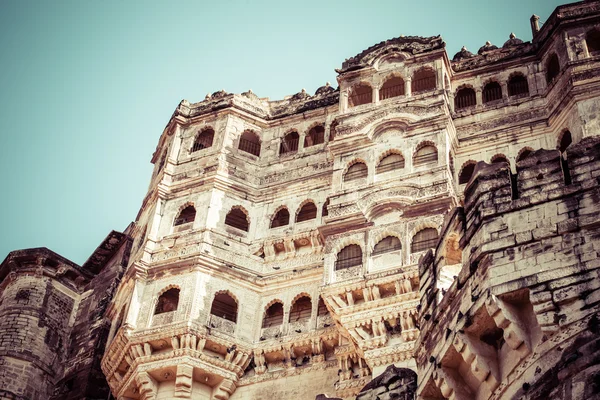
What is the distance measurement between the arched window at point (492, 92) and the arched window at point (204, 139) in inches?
357

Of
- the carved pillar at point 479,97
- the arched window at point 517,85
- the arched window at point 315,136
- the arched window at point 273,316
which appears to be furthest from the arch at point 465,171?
the arched window at point 273,316

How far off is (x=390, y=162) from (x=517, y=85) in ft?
17.5

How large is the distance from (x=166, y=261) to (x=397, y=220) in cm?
713

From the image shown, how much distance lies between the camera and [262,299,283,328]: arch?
89.8 ft

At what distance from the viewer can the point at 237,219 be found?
30.3 metres

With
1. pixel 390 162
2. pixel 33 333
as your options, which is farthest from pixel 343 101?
pixel 33 333

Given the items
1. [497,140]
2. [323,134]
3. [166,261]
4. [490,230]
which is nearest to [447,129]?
[497,140]

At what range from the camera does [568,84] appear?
27219mm

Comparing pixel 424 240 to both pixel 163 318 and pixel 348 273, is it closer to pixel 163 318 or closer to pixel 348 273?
pixel 348 273

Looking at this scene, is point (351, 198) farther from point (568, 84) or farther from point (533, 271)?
point (533, 271)

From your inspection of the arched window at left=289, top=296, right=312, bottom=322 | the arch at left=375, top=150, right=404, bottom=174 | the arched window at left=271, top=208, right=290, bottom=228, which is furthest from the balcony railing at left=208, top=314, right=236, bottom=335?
the arch at left=375, top=150, right=404, bottom=174

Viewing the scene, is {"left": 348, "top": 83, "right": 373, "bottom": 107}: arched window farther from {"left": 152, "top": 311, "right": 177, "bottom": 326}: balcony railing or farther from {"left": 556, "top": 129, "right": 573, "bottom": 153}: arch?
{"left": 152, "top": 311, "right": 177, "bottom": 326}: balcony railing

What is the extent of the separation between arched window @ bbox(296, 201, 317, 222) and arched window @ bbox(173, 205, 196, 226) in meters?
3.25

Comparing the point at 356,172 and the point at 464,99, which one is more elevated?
the point at 464,99
